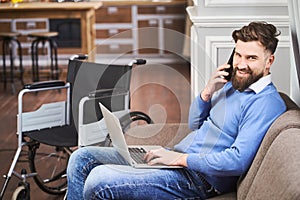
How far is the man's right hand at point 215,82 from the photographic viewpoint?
9.04ft

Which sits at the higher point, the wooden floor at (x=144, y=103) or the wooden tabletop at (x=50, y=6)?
the wooden tabletop at (x=50, y=6)

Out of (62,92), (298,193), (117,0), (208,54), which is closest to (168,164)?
(298,193)

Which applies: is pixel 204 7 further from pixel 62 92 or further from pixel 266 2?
pixel 62 92

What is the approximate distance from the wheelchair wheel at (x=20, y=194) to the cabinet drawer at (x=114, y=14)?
230 inches

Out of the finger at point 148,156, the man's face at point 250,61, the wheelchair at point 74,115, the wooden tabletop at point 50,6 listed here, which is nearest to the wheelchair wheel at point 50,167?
the wheelchair at point 74,115

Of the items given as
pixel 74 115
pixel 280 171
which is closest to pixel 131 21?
pixel 74 115

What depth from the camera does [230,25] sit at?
11.6ft

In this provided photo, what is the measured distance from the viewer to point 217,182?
255 cm

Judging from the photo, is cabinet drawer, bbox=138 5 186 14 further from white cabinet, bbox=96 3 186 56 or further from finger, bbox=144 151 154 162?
finger, bbox=144 151 154 162

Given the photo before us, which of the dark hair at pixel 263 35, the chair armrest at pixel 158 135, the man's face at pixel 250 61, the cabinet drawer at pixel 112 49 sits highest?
the dark hair at pixel 263 35

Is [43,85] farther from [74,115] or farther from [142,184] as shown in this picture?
[142,184]

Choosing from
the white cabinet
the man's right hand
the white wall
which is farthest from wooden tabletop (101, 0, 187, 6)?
the man's right hand

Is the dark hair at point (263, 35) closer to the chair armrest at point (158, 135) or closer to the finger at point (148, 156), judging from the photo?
the finger at point (148, 156)

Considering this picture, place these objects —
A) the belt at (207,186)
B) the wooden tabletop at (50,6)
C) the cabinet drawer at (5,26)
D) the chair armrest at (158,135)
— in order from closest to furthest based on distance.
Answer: the belt at (207,186), the chair armrest at (158,135), the wooden tabletop at (50,6), the cabinet drawer at (5,26)
